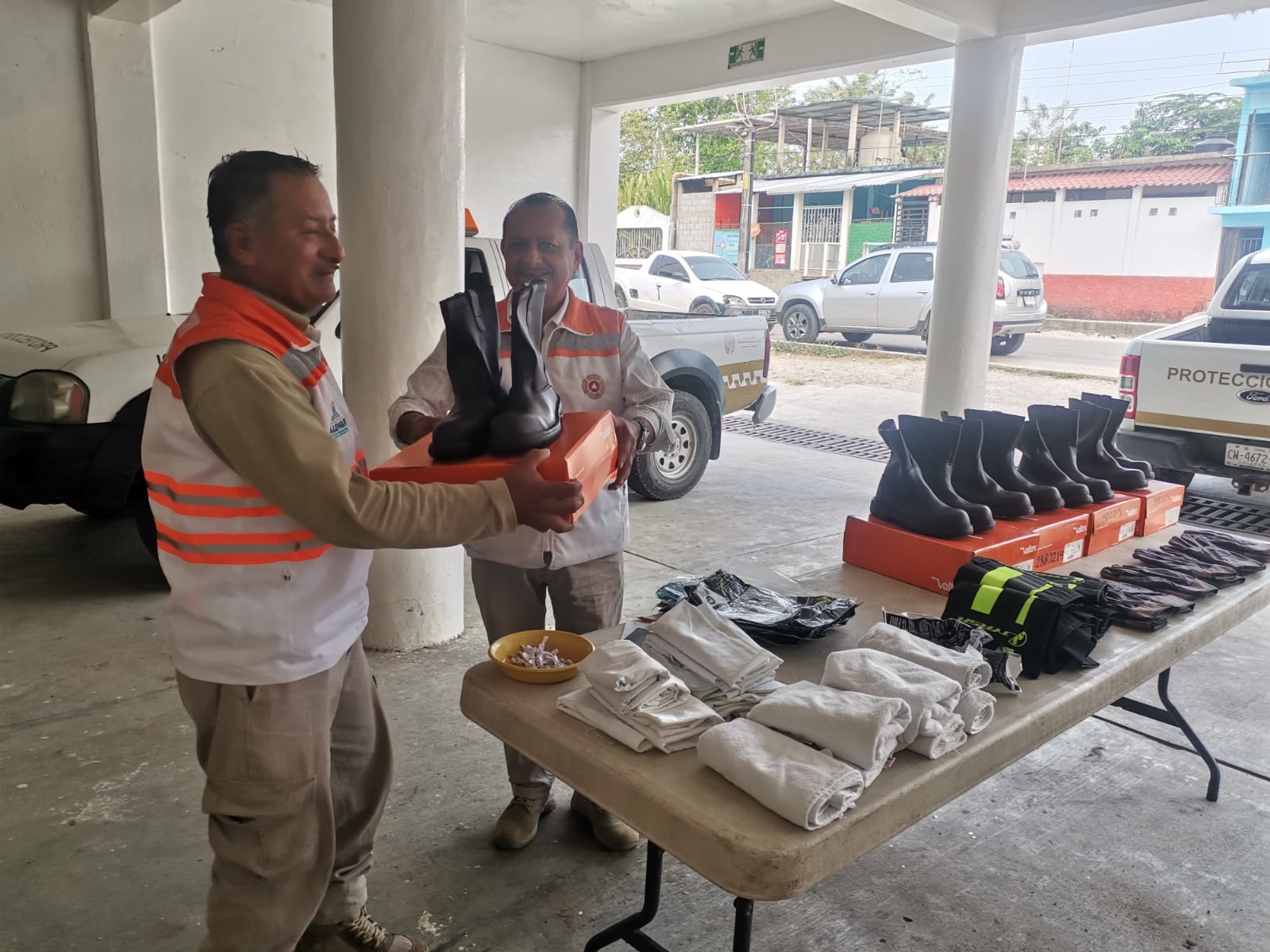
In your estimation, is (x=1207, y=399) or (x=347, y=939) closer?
(x=347, y=939)

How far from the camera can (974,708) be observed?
68.3 inches

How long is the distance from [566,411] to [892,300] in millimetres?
14722

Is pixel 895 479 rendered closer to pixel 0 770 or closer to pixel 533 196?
pixel 533 196

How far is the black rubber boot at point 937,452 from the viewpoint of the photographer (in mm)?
2748

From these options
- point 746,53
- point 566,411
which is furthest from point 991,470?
point 746,53

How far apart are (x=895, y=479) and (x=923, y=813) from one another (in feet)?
4.36

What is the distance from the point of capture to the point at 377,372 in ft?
13.1

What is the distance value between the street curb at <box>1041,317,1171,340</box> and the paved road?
2.39ft

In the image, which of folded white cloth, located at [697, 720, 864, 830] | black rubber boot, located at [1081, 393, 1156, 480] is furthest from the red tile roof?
folded white cloth, located at [697, 720, 864, 830]

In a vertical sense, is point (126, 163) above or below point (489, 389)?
above

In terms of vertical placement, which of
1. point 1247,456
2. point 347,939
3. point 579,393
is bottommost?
point 347,939

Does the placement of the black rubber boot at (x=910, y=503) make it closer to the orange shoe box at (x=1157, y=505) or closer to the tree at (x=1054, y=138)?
the orange shoe box at (x=1157, y=505)

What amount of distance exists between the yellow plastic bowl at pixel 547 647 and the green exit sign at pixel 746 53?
7432 mm

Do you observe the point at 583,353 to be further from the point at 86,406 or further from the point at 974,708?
the point at 86,406
